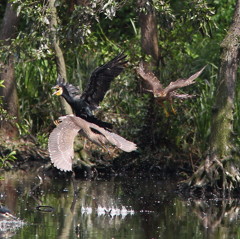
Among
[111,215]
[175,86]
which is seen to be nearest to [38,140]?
→ [175,86]

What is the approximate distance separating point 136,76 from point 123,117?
0.80 m

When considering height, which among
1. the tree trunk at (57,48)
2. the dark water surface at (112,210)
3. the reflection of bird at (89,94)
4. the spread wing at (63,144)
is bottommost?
the dark water surface at (112,210)

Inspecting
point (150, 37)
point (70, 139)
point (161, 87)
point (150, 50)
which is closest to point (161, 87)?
point (161, 87)

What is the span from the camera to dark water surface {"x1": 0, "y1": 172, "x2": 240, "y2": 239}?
8523mm

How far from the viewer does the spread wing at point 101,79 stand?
10.4m

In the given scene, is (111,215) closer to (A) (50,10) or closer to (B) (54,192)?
(B) (54,192)

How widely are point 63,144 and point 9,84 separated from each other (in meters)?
4.31

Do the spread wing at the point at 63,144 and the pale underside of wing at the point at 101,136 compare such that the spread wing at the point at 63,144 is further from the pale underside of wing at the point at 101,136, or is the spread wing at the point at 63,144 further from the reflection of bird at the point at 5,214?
the reflection of bird at the point at 5,214

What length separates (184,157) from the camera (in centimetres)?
1288

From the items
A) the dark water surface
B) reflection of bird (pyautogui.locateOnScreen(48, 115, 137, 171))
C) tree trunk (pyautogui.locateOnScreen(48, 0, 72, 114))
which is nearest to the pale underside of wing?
reflection of bird (pyautogui.locateOnScreen(48, 115, 137, 171))

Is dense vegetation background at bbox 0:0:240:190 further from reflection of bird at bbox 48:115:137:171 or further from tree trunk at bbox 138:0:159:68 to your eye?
reflection of bird at bbox 48:115:137:171

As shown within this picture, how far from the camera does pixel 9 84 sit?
530 inches

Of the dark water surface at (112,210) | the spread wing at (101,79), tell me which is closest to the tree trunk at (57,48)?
the spread wing at (101,79)

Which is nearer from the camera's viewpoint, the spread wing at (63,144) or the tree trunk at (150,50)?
the spread wing at (63,144)
